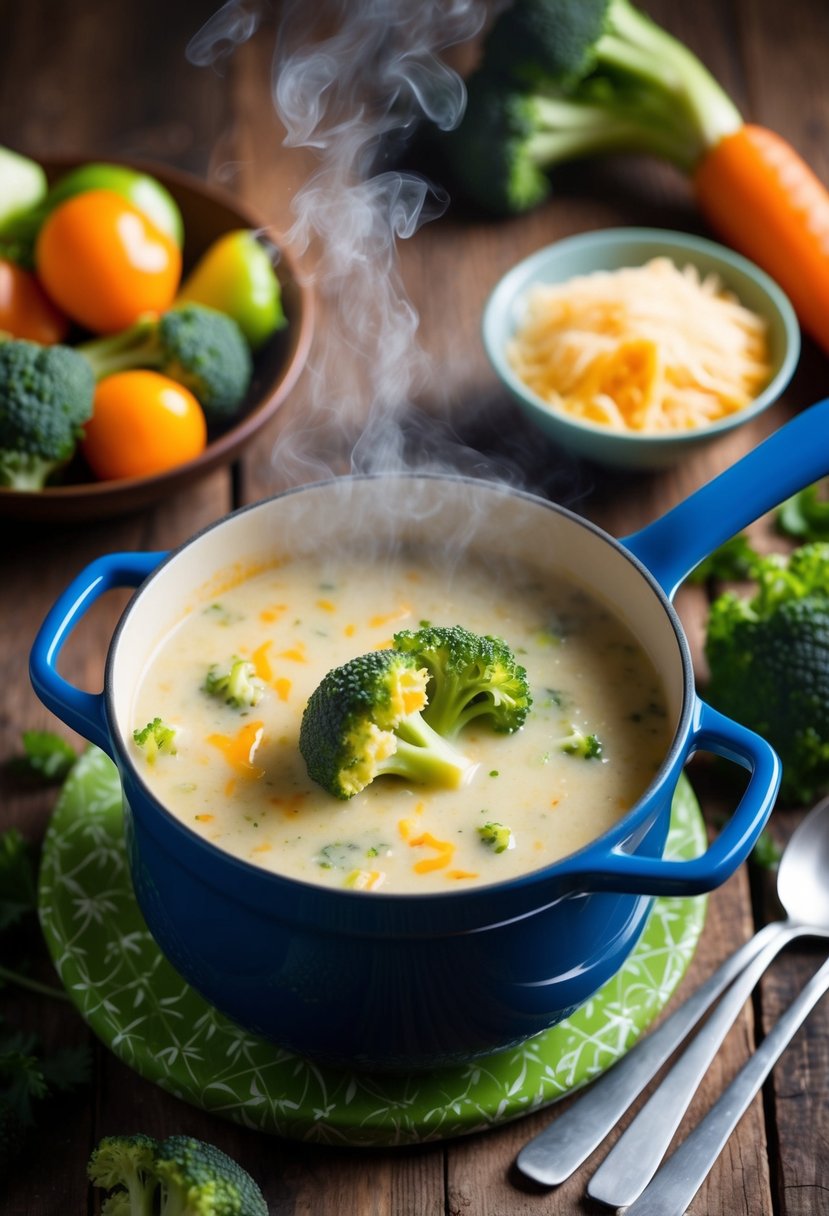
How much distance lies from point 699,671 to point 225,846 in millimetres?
941

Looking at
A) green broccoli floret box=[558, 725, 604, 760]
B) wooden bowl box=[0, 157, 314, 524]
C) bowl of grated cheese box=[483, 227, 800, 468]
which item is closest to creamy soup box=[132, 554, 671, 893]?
green broccoli floret box=[558, 725, 604, 760]

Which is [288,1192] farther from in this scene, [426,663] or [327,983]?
[426,663]

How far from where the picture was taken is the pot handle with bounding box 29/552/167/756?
1.52 metres

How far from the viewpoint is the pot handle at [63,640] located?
1522 mm

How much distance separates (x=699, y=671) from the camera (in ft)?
7.11

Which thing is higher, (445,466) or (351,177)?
(351,177)

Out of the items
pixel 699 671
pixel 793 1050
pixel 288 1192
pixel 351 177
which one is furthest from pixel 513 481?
pixel 288 1192

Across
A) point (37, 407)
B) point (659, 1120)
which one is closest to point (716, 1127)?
point (659, 1120)

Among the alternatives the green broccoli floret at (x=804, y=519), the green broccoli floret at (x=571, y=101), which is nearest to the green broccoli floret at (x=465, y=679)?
the green broccoli floret at (x=804, y=519)

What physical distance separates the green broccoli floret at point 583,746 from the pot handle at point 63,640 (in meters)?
0.51

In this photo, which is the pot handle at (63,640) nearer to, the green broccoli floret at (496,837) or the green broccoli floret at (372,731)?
the green broccoli floret at (372,731)

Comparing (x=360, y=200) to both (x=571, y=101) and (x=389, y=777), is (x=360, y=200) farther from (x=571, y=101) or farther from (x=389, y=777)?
(x=389, y=777)

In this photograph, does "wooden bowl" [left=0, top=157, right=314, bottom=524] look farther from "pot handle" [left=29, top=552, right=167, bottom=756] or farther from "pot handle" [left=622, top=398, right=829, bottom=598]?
"pot handle" [left=622, top=398, right=829, bottom=598]

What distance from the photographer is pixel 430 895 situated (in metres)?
1.29
